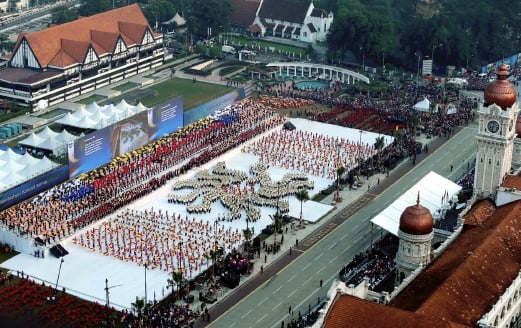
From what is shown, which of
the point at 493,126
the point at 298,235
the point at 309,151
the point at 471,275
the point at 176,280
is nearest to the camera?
the point at 471,275

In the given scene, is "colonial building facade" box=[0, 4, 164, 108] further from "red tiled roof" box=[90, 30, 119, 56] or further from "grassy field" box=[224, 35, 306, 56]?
"grassy field" box=[224, 35, 306, 56]

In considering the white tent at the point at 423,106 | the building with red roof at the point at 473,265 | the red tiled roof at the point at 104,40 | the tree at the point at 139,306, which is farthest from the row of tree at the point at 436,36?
the tree at the point at 139,306

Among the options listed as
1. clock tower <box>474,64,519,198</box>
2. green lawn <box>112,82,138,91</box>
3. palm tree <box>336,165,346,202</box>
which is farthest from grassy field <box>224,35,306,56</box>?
clock tower <box>474,64,519,198</box>

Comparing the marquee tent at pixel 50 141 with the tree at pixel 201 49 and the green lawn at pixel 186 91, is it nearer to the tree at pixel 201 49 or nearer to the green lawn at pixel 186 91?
the green lawn at pixel 186 91

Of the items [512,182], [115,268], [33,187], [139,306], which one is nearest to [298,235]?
[115,268]

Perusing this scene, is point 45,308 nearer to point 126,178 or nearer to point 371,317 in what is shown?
point 126,178
